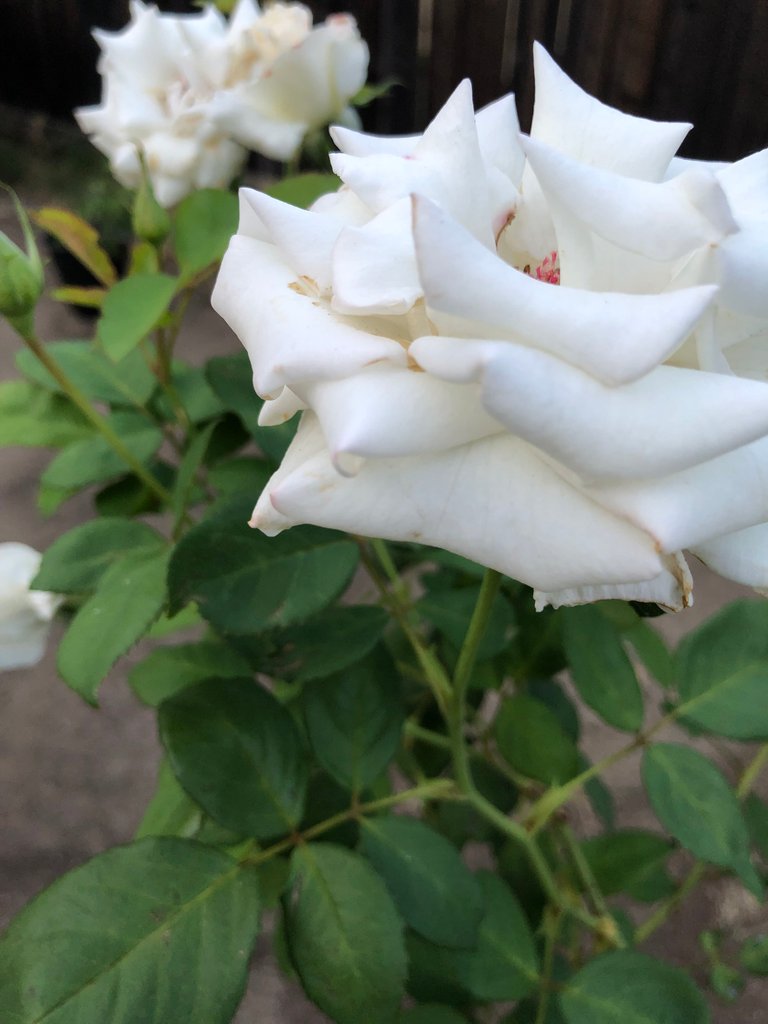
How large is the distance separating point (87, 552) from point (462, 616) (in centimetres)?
20

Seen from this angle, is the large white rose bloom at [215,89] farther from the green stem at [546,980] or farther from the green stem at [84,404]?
the green stem at [546,980]

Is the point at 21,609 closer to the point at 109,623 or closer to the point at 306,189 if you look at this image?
the point at 109,623

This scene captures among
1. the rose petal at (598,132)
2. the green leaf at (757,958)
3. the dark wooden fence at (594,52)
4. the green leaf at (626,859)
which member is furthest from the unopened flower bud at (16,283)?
the dark wooden fence at (594,52)

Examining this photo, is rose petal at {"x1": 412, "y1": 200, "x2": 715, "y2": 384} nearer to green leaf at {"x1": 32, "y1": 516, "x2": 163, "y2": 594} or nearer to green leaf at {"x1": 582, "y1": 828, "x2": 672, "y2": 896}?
green leaf at {"x1": 32, "y1": 516, "x2": 163, "y2": 594}

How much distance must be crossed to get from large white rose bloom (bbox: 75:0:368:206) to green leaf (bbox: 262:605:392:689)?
1.09 feet

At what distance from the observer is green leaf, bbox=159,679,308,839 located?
34cm

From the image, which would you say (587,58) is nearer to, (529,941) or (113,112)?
(113,112)

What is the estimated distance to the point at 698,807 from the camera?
367mm

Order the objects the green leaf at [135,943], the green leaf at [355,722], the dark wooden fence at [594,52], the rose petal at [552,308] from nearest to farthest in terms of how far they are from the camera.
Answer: the rose petal at [552,308], the green leaf at [135,943], the green leaf at [355,722], the dark wooden fence at [594,52]

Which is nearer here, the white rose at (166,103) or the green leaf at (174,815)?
the green leaf at (174,815)

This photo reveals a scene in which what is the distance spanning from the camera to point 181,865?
320mm

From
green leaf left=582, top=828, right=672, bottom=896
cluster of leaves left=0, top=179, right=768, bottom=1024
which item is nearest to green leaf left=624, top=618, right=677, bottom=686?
cluster of leaves left=0, top=179, right=768, bottom=1024

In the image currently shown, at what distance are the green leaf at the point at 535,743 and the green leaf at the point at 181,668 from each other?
0.16 m

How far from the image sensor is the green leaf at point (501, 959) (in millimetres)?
390
